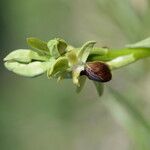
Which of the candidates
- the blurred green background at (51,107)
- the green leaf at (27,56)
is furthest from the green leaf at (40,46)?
the blurred green background at (51,107)

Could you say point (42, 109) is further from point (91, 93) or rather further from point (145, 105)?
point (145, 105)

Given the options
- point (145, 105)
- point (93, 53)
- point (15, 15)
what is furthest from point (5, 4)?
Result: point (93, 53)

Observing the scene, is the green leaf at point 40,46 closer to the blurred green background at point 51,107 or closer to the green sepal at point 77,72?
the green sepal at point 77,72

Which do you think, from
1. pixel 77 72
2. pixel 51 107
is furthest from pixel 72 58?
pixel 51 107

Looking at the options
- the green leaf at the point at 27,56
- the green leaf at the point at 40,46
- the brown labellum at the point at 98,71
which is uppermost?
the green leaf at the point at 40,46

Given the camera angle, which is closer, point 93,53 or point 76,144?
point 93,53

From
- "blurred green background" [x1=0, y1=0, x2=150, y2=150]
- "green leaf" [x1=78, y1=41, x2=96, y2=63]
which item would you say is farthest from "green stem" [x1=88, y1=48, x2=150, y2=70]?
"blurred green background" [x1=0, y1=0, x2=150, y2=150]

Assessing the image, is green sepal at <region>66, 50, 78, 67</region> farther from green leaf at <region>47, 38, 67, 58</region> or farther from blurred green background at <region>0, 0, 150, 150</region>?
blurred green background at <region>0, 0, 150, 150</region>
